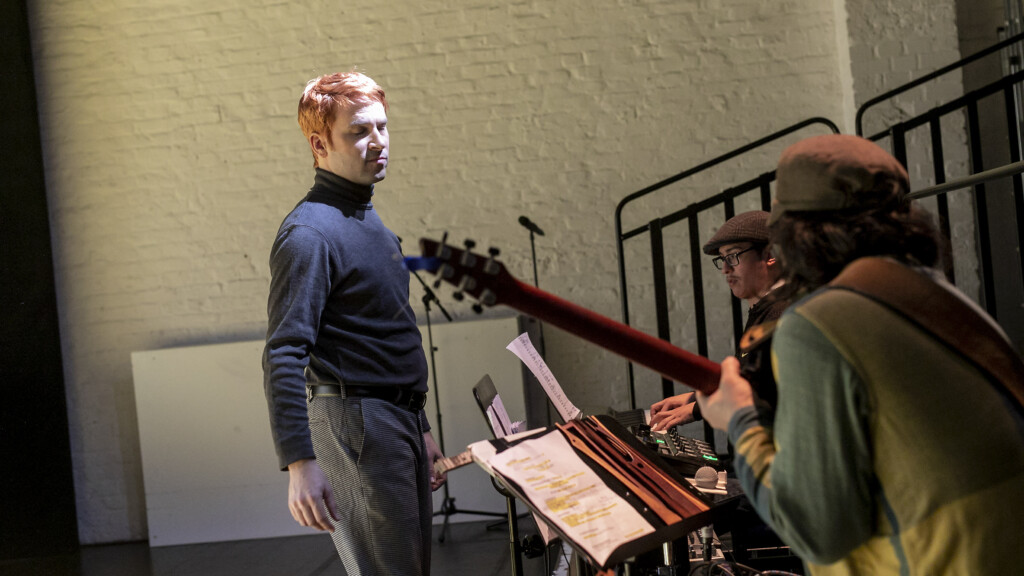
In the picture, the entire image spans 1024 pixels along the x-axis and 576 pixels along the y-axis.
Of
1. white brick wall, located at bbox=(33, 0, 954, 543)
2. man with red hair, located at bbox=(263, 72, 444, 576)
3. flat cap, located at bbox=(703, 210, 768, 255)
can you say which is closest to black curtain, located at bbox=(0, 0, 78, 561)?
white brick wall, located at bbox=(33, 0, 954, 543)

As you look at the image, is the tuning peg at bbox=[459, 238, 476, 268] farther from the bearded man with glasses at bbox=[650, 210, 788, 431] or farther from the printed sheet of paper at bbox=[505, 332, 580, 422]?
the bearded man with glasses at bbox=[650, 210, 788, 431]

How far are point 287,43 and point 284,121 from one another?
0.46 m

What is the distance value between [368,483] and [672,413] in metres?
1.03

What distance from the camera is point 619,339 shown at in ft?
3.94

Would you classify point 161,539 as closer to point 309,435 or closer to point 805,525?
point 309,435

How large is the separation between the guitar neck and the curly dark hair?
196 mm

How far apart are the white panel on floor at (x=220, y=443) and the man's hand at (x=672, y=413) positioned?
2.17 metres

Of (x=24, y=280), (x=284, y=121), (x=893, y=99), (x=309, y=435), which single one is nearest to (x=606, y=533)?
(x=309, y=435)

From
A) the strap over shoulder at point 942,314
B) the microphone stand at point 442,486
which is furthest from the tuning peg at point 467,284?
the microphone stand at point 442,486

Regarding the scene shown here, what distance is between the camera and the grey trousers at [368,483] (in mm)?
1782

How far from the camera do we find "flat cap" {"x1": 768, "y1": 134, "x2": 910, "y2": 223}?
1035 mm

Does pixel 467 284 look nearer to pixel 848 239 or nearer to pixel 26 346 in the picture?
pixel 848 239

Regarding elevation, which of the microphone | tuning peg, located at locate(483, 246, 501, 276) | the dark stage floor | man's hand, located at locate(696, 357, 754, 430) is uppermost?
tuning peg, located at locate(483, 246, 501, 276)

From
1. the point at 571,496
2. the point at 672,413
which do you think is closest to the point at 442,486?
the point at 672,413
